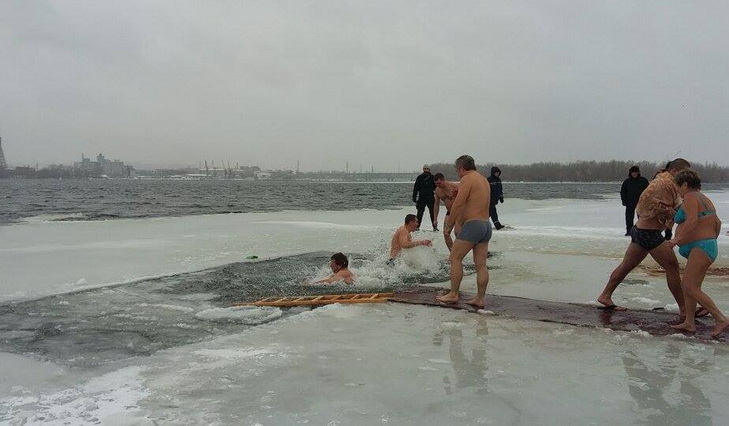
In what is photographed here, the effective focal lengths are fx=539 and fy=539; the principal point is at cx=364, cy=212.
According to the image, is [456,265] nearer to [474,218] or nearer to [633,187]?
[474,218]

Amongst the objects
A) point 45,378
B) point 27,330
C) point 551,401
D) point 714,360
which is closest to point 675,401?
point 551,401

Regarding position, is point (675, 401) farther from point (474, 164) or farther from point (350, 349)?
point (474, 164)

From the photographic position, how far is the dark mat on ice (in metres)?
5.60

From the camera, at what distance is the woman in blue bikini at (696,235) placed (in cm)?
520

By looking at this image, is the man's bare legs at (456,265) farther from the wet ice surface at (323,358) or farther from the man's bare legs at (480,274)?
the wet ice surface at (323,358)

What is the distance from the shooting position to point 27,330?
5.65m

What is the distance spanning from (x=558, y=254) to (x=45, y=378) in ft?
32.6

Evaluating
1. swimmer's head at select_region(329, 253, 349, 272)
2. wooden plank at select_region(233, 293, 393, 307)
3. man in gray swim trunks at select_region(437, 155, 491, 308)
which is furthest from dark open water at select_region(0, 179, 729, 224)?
man in gray swim trunks at select_region(437, 155, 491, 308)

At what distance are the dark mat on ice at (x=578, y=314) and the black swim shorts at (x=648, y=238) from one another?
82 cm

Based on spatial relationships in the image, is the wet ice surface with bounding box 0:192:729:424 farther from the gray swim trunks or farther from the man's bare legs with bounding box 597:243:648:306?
the gray swim trunks

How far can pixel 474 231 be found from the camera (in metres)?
6.50

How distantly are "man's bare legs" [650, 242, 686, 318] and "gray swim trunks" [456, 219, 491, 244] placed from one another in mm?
1838

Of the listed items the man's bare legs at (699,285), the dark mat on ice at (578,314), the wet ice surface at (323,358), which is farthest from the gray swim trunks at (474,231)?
the man's bare legs at (699,285)

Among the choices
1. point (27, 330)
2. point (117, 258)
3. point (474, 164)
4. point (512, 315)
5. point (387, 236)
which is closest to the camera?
point (27, 330)
